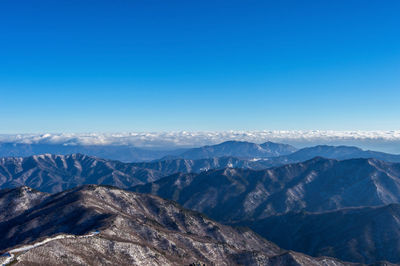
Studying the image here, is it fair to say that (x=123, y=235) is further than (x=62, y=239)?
Yes

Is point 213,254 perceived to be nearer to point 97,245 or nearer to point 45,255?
point 97,245

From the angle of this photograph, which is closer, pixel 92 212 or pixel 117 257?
pixel 117 257

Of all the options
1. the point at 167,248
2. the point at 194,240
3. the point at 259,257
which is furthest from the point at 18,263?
the point at 259,257

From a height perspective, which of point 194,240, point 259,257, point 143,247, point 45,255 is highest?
point 45,255

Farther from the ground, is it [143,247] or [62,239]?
[62,239]

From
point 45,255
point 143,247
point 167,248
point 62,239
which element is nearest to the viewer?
point 45,255

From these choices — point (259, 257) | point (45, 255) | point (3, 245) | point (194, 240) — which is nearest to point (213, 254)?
point (194, 240)

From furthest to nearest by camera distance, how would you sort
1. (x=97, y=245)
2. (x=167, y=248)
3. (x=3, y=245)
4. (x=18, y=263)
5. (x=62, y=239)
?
(x=3, y=245)
(x=167, y=248)
(x=97, y=245)
(x=62, y=239)
(x=18, y=263)

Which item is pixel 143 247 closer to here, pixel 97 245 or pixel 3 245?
pixel 97 245

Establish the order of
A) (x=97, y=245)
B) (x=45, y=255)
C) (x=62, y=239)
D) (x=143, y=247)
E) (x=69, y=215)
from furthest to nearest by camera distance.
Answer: (x=69, y=215) < (x=143, y=247) < (x=97, y=245) < (x=62, y=239) < (x=45, y=255)

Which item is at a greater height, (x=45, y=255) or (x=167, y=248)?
(x=45, y=255)
